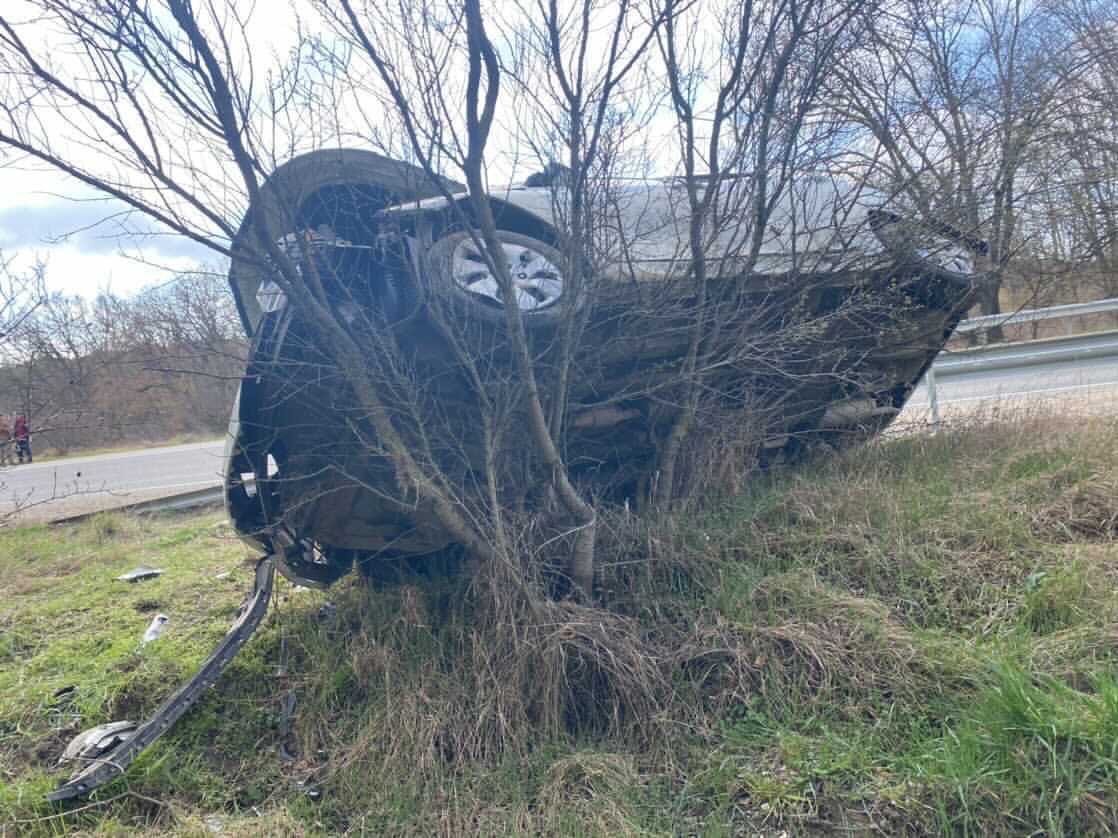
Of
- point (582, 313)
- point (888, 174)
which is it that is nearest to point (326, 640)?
point (582, 313)

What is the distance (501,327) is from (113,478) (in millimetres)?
11682

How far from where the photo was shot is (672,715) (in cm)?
258

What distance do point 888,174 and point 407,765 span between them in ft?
11.4

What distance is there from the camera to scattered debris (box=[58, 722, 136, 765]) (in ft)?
9.11

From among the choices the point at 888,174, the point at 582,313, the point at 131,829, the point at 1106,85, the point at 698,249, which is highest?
the point at 1106,85

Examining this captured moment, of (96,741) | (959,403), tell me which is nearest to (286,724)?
(96,741)

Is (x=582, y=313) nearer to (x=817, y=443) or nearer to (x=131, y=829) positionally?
(x=817, y=443)

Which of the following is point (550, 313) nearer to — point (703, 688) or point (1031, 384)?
point (703, 688)

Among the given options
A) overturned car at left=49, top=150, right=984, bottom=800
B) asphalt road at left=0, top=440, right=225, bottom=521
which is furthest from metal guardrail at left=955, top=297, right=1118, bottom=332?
asphalt road at left=0, top=440, right=225, bottom=521

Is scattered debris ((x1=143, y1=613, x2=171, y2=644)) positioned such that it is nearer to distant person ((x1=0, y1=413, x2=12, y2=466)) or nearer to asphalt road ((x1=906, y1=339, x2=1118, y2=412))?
distant person ((x1=0, y1=413, x2=12, y2=466))

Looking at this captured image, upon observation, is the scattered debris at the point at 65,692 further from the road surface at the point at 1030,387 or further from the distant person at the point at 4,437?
the road surface at the point at 1030,387

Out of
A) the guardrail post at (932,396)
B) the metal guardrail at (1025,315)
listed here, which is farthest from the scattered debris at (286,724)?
the guardrail post at (932,396)

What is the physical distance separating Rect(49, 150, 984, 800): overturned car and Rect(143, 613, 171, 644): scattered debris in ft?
2.74

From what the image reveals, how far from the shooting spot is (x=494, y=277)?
8.87 feet
